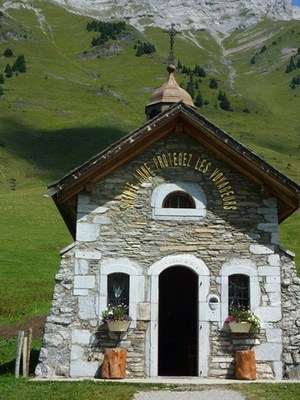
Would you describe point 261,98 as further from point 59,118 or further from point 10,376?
point 10,376

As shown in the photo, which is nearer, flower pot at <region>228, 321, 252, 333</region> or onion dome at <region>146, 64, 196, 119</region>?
flower pot at <region>228, 321, 252, 333</region>

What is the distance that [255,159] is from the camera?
17219mm

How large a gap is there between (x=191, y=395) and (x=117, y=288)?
4.07m

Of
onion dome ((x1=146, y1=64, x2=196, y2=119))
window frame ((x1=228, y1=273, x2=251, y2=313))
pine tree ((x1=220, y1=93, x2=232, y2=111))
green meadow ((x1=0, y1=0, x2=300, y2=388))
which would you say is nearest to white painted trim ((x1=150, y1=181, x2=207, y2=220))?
window frame ((x1=228, y1=273, x2=251, y2=313))

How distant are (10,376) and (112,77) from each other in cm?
16496

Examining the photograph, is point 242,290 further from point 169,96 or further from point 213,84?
point 213,84

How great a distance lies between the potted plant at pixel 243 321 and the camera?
1667 centimetres

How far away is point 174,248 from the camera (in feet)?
57.0

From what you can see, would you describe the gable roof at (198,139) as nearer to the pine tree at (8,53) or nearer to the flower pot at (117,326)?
the flower pot at (117,326)

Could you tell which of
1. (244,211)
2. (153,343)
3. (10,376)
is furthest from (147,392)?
(244,211)

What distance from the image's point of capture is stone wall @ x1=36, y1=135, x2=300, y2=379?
16.7m

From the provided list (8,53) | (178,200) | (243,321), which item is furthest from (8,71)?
(243,321)

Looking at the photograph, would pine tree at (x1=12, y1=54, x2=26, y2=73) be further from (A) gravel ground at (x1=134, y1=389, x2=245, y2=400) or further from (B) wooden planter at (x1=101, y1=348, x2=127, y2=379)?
(A) gravel ground at (x1=134, y1=389, x2=245, y2=400)

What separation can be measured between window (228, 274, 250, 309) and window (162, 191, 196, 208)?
7.78 feet
